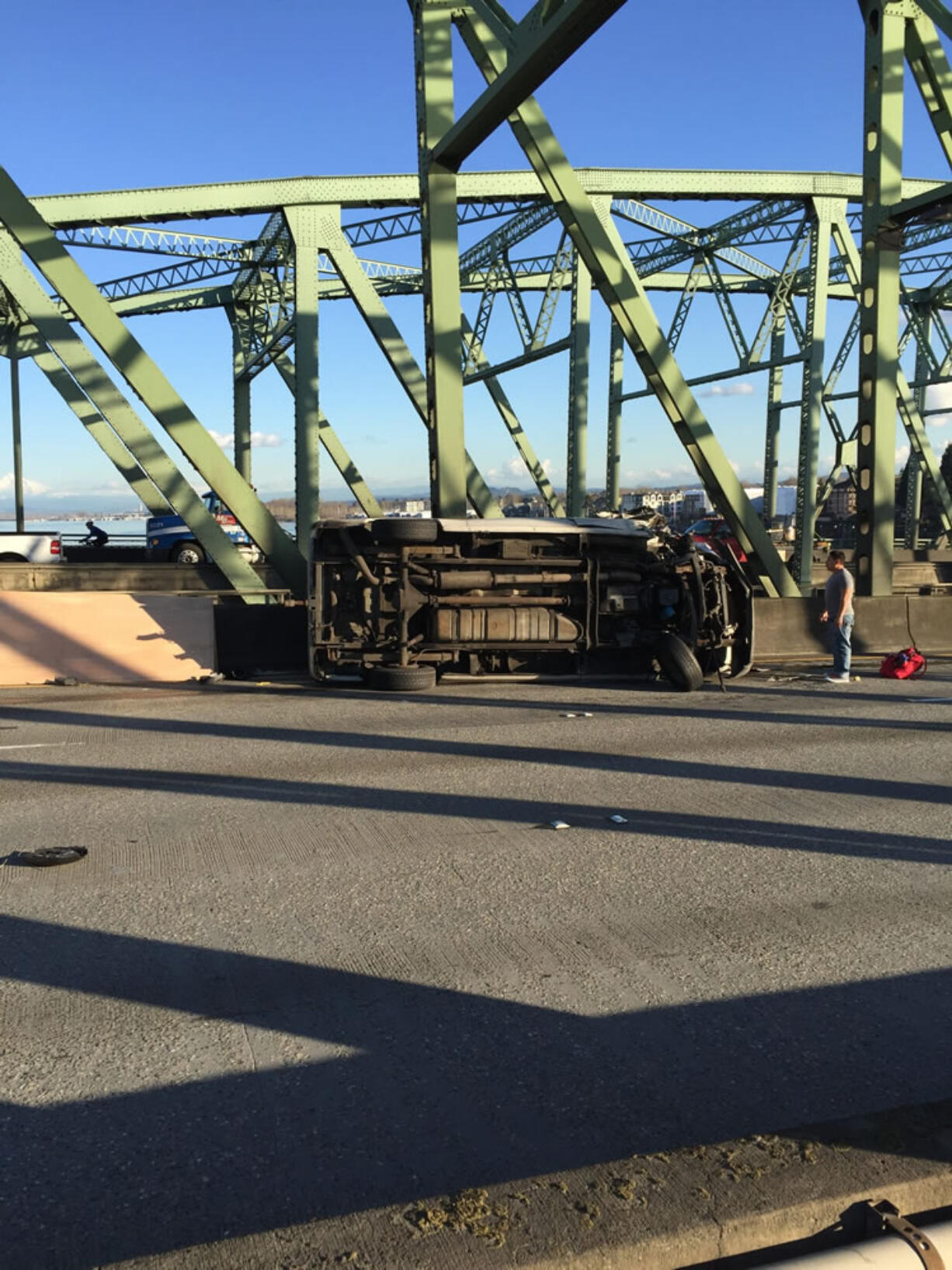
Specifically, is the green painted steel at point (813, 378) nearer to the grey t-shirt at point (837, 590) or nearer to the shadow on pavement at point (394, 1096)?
the grey t-shirt at point (837, 590)

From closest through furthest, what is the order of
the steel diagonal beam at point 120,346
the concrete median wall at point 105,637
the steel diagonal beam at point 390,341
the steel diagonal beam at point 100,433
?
the concrete median wall at point 105,637
the steel diagonal beam at point 120,346
the steel diagonal beam at point 390,341
the steel diagonal beam at point 100,433

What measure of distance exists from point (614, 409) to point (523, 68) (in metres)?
27.2

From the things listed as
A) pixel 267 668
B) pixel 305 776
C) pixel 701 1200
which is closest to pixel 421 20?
pixel 267 668

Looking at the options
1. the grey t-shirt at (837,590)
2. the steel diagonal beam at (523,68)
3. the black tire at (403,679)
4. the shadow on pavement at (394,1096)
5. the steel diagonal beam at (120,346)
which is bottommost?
the shadow on pavement at (394,1096)

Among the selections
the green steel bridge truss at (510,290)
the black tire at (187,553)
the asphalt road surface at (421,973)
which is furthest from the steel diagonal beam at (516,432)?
the asphalt road surface at (421,973)

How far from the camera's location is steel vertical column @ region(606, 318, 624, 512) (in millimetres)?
37719

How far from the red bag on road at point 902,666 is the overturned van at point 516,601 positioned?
1.82 meters

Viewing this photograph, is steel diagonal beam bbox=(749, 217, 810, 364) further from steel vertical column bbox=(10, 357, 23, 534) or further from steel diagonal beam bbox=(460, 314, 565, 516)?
steel vertical column bbox=(10, 357, 23, 534)

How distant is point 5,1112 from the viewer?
117 inches

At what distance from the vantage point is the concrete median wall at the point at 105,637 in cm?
1148

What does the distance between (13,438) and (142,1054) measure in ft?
113

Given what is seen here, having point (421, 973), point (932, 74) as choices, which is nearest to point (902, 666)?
point (932, 74)

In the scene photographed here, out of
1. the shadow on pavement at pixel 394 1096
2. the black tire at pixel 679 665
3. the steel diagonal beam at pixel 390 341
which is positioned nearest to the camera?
the shadow on pavement at pixel 394 1096

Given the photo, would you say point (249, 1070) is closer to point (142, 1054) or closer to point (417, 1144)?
point (142, 1054)
